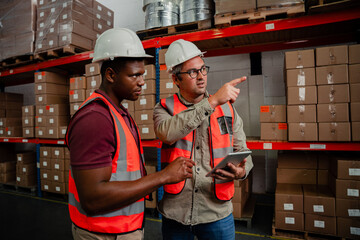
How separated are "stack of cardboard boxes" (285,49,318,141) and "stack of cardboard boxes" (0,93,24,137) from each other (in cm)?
635

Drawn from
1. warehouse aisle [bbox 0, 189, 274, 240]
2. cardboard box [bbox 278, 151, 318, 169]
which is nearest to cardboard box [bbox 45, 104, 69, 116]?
warehouse aisle [bbox 0, 189, 274, 240]

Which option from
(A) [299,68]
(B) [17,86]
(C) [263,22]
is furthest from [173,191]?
(B) [17,86]

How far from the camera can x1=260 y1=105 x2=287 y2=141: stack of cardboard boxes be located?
9.62 ft

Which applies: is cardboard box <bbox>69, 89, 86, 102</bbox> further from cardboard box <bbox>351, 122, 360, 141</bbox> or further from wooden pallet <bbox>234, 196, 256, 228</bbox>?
cardboard box <bbox>351, 122, 360, 141</bbox>

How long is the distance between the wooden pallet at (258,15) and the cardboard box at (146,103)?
1504mm

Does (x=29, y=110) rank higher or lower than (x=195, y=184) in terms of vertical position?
higher

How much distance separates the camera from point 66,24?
4141mm

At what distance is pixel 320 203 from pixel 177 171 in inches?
99.5

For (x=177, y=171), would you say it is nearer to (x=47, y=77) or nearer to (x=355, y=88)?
(x=355, y=88)

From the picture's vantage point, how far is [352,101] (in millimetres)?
2600

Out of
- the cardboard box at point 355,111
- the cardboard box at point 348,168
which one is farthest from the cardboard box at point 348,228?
the cardboard box at point 355,111

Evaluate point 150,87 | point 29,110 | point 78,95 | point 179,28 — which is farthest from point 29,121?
point 179,28

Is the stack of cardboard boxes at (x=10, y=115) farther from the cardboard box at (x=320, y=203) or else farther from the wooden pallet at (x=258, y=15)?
the cardboard box at (x=320, y=203)

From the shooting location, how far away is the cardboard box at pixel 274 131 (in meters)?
2.94
